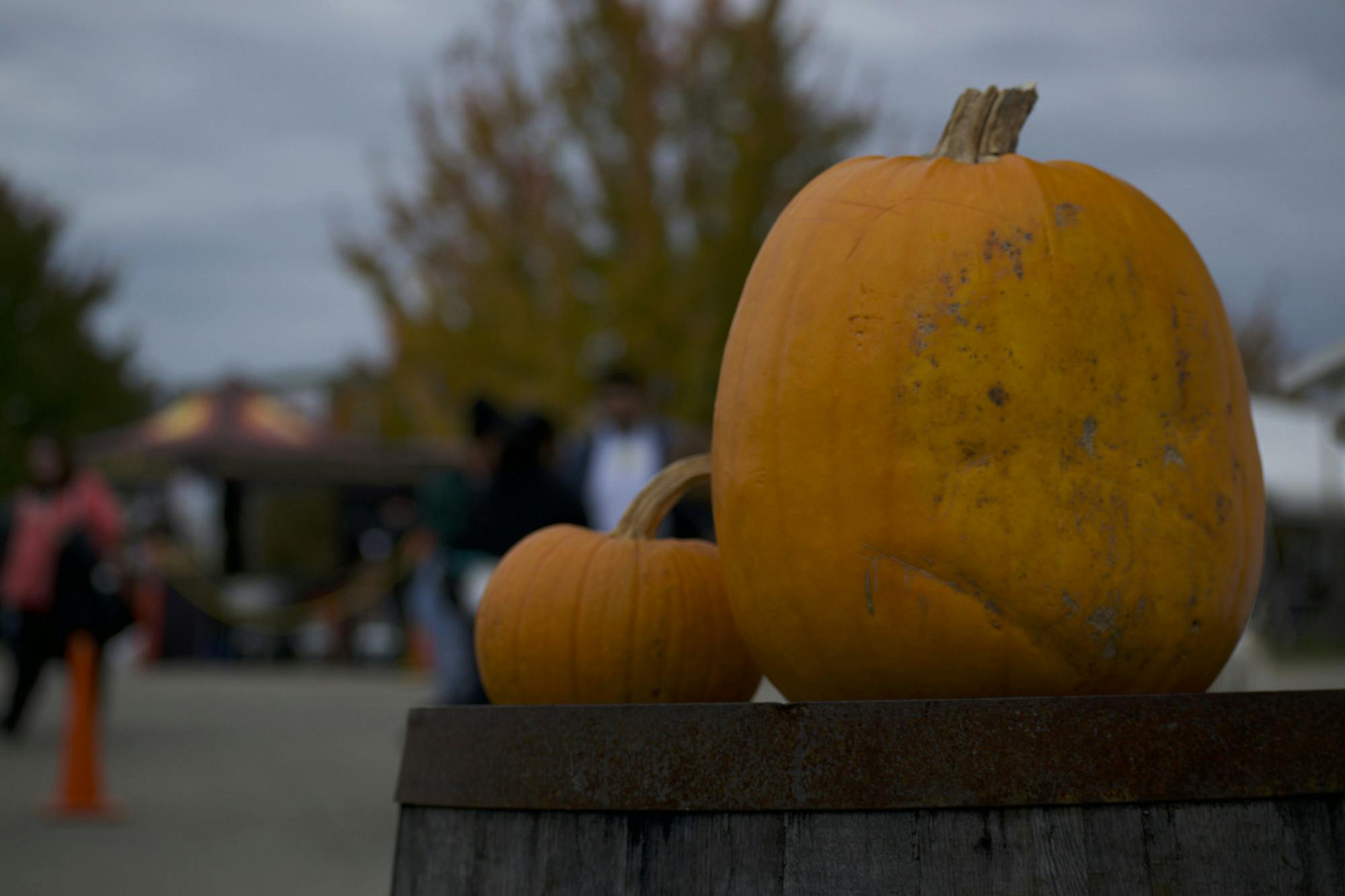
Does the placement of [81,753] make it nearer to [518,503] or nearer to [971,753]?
[518,503]

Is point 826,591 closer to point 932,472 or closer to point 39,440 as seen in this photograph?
point 932,472

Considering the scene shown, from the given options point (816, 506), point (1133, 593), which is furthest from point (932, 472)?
point (1133, 593)

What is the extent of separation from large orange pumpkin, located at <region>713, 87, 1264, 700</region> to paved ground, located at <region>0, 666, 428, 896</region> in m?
3.69

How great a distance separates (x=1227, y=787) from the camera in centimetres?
148

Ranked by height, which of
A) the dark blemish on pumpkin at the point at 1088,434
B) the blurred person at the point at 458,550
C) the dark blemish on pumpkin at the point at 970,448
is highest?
the blurred person at the point at 458,550

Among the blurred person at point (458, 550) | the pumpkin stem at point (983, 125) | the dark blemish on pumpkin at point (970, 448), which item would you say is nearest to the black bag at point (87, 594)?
the blurred person at point (458, 550)

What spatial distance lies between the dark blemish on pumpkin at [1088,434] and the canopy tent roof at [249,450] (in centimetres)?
1920

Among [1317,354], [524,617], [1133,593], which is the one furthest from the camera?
[1317,354]

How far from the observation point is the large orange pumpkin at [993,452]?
1.67 m

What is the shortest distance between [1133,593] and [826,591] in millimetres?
342

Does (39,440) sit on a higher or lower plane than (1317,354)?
lower

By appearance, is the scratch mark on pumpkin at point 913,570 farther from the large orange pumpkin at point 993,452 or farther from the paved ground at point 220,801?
the paved ground at point 220,801

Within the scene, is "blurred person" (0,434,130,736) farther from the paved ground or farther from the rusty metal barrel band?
the rusty metal barrel band

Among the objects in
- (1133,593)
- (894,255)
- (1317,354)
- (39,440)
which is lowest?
(1133,593)
